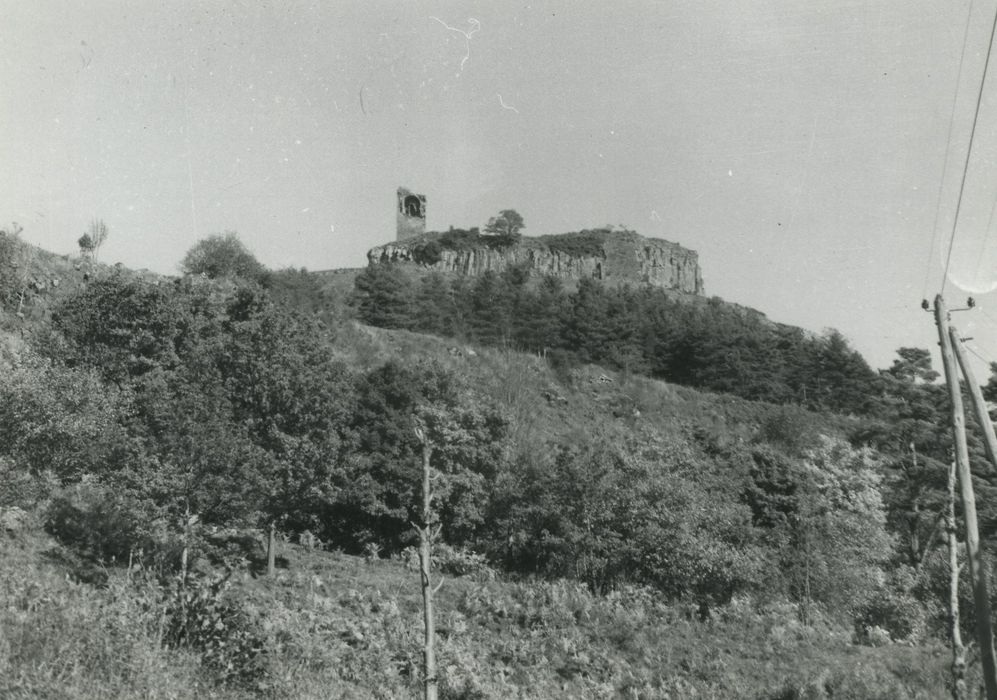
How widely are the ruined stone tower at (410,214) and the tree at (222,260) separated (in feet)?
228

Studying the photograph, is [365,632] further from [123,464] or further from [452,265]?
[452,265]

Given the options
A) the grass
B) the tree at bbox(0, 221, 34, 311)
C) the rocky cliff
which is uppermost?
the rocky cliff

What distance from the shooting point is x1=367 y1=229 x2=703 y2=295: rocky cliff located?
115 metres

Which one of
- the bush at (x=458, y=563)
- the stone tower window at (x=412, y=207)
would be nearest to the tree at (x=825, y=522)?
the bush at (x=458, y=563)

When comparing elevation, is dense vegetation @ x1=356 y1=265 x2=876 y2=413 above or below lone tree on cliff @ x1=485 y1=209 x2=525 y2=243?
below

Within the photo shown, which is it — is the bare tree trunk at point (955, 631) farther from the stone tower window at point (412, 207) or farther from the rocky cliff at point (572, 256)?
the stone tower window at point (412, 207)

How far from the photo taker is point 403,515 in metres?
27.5

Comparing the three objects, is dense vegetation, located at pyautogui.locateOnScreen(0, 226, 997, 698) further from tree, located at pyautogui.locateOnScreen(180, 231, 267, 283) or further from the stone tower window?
the stone tower window

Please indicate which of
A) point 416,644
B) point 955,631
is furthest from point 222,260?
point 955,631

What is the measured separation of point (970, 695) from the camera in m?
19.7

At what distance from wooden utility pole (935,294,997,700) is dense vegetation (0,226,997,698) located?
30.6ft

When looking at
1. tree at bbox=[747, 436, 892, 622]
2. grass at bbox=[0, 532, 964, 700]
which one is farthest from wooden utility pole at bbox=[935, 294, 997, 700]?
tree at bbox=[747, 436, 892, 622]

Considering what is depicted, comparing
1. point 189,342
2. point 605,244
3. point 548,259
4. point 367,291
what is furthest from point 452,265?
point 189,342

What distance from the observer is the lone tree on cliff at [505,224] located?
12319 centimetres
